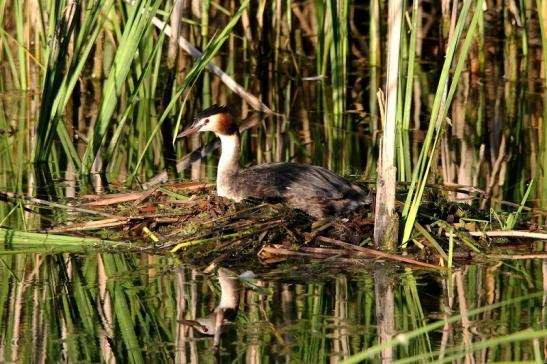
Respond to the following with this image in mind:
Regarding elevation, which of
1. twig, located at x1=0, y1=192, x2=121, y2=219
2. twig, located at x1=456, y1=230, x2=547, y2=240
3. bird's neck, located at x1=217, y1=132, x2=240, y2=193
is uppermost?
bird's neck, located at x1=217, y1=132, x2=240, y2=193

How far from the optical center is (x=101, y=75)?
39.4ft

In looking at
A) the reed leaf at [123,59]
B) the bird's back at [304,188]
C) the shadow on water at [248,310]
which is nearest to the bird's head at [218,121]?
the bird's back at [304,188]

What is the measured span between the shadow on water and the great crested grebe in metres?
0.80

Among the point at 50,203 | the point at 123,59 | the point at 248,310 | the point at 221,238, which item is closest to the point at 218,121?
the point at 123,59

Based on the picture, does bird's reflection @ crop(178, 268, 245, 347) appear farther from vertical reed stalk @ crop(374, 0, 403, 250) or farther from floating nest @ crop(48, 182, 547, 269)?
vertical reed stalk @ crop(374, 0, 403, 250)

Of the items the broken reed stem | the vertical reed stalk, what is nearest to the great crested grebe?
the broken reed stem

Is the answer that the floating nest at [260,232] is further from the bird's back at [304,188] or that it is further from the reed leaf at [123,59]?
the reed leaf at [123,59]

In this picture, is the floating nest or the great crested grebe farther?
the great crested grebe

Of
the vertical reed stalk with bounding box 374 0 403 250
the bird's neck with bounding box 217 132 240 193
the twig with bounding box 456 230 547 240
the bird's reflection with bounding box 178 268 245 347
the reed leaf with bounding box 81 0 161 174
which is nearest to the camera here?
the bird's reflection with bounding box 178 268 245 347

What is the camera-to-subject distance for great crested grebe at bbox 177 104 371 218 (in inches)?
272

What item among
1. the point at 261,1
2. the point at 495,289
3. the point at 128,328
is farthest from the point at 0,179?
the point at 261,1

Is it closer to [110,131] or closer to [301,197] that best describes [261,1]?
[110,131]

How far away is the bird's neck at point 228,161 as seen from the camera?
7.22 m

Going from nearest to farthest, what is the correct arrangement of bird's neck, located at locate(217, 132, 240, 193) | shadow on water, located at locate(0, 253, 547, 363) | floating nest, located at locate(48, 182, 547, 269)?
shadow on water, located at locate(0, 253, 547, 363) < floating nest, located at locate(48, 182, 547, 269) < bird's neck, located at locate(217, 132, 240, 193)
